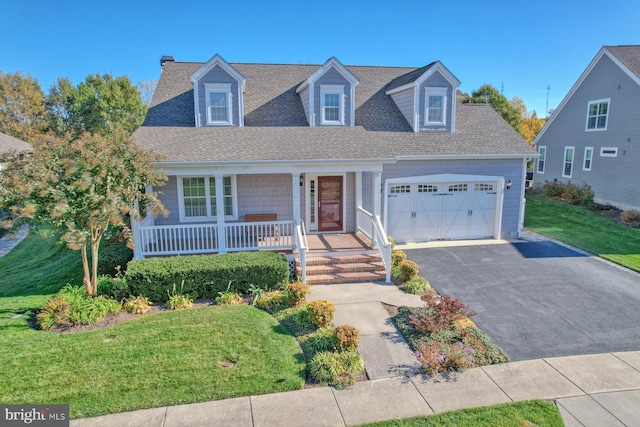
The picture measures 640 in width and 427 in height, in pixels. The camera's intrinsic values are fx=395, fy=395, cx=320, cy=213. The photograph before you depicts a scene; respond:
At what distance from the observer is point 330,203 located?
14.6m

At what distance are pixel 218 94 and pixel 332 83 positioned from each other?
165 inches

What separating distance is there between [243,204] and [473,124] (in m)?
10.3

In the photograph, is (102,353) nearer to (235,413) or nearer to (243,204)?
(235,413)

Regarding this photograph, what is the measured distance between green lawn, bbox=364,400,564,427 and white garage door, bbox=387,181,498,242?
959 cm

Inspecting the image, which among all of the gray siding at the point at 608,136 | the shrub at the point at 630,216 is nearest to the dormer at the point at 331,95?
the shrub at the point at 630,216

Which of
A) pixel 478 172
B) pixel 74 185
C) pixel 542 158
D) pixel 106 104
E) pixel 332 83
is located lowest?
pixel 74 185

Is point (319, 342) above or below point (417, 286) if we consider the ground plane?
below

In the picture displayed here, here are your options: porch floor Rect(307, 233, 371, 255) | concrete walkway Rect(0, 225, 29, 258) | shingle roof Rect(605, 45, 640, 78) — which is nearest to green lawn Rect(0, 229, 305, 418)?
porch floor Rect(307, 233, 371, 255)

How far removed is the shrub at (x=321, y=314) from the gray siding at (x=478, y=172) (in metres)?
6.91

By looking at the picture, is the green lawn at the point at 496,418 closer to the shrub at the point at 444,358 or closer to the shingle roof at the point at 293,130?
the shrub at the point at 444,358

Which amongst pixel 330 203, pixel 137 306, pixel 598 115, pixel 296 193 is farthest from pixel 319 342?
pixel 598 115

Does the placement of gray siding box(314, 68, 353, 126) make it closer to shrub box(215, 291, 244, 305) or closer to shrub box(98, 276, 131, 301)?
shrub box(215, 291, 244, 305)

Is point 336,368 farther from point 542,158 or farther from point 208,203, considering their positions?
point 542,158

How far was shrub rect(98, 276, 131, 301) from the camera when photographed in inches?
388
